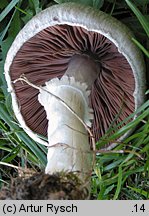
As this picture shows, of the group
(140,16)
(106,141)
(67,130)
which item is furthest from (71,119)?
(140,16)

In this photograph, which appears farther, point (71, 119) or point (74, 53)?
point (74, 53)

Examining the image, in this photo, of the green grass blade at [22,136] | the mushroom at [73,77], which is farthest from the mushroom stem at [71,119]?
the green grass blade at [22,136]

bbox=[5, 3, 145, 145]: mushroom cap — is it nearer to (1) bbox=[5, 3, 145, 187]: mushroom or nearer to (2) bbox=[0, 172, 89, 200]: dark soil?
(1) bbox=[5, 3, 145, 187]: mushroom

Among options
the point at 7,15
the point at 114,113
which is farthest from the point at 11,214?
the point at 7,15

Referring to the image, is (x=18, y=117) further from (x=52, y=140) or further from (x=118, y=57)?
(x=118, y=57)

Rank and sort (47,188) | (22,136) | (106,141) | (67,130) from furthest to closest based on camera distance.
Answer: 1. (22,136)
2. (106,141)
3. (67,130)
4. (47,188)

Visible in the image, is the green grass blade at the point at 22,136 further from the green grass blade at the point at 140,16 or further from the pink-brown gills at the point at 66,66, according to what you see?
the green grass blade at the point at 140,16

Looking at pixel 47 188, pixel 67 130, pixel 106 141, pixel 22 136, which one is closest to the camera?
pixel 47 188

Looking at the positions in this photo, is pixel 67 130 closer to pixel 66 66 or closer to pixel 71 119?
pixel 71 119
